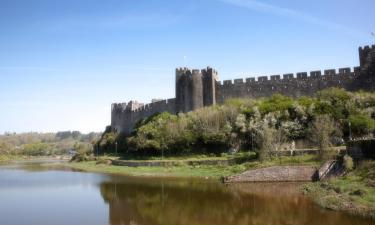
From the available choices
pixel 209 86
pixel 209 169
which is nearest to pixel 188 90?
pixel 209 86

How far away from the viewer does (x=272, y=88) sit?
36.6 m

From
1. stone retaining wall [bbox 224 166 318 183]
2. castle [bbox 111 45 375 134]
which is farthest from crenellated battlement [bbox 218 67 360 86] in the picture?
stone retaining wall [bbox 224 166 318 183]

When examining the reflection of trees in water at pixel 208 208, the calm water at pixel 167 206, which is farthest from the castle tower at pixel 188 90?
the reflection of trees in water at pixel 208 208

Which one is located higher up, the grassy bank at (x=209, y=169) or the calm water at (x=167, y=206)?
the grassy bank at (x=209, y=169)

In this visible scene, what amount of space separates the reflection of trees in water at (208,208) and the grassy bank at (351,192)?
2.26 feet

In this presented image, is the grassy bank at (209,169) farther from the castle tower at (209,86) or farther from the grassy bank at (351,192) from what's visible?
the castle tower at (209,86)

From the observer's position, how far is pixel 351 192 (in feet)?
51.7

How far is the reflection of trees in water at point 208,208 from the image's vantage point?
1372 centimetres

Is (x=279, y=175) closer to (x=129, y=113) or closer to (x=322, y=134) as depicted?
(x=322, y=134)

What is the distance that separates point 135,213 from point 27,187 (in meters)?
12.7

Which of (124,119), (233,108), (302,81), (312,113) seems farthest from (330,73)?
(124,119)

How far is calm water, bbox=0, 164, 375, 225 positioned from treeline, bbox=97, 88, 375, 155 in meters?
7.52

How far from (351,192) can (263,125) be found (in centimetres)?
1521

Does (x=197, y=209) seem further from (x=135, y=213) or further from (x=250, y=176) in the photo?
(x=250, y=176)
